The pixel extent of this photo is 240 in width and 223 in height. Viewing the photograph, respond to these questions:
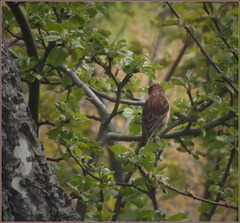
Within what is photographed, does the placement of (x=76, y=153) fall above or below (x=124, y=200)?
above

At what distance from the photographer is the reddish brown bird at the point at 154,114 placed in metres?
3.36

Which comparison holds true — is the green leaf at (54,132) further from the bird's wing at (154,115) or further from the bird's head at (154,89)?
the bird's head at (154,89)

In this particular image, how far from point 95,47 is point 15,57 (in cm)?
70

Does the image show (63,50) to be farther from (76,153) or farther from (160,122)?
(160,122)

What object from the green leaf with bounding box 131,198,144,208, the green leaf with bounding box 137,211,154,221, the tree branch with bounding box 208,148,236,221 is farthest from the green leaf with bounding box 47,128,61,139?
the tree branch with bounding box 208,148,236,221

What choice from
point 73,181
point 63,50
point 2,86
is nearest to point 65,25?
point 63,50

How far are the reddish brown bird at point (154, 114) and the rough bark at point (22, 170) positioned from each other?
1.06 m

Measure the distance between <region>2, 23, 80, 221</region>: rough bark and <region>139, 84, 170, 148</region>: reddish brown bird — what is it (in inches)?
41.8

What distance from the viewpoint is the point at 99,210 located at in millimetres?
2668

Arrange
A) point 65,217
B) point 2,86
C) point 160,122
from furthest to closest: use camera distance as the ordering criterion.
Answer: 1. point 160,122
2. point 65,217
3. point 2,86

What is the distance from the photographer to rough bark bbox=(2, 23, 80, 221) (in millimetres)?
2076

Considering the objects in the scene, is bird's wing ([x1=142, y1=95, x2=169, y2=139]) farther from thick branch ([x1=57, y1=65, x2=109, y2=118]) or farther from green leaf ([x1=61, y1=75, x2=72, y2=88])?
green leaf ([x1=61, y1=75, x2=72, y2=88])

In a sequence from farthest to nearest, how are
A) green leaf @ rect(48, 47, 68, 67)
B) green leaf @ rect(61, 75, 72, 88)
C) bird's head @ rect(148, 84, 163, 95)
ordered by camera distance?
bird's head @ rect(148, 84, 163, 95) < green leaf @ rect(61, 75, 72, 88) < green leaf @ rect(48, 47, 68, 67)

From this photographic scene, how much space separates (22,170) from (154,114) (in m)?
1.83
